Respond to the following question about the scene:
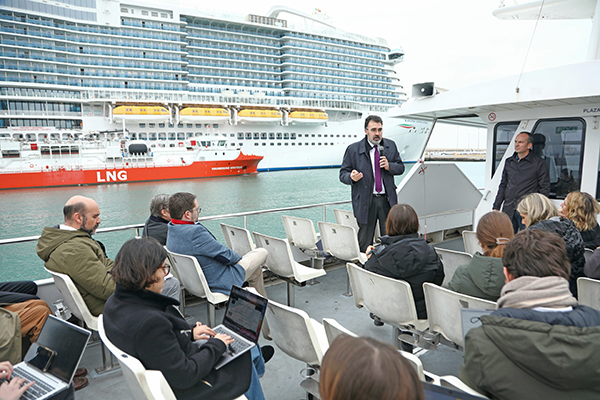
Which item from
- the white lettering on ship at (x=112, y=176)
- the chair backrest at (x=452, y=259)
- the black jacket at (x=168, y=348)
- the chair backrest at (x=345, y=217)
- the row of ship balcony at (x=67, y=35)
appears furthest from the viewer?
the row of ship balcony at (x=67, y=35)

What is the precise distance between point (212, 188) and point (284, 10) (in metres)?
34.2

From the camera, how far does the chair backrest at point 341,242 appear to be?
3439 millimetres

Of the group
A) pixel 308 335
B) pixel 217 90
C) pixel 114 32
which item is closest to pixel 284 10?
pixel 217 90

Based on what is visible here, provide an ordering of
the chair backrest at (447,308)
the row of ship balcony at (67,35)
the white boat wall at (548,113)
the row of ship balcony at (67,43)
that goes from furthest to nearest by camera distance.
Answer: the row of ship balcony at (67,35)
the row of ship balcony at (67,43)
the white boat wall at (548,113)
the chair backrest at (447,308)

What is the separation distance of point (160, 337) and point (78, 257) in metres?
1.19

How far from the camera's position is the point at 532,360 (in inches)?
40.2

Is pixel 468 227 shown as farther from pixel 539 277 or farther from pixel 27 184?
pixel 27 184

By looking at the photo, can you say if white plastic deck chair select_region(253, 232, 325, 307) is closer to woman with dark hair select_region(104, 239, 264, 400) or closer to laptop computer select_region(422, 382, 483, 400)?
woman with dark hair select_region(104, 239, 264, 400)

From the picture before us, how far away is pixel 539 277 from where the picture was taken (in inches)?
49.3

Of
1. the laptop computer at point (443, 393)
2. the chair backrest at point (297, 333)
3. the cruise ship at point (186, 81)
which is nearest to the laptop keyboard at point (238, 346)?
the chair backrest at point (297, 333)

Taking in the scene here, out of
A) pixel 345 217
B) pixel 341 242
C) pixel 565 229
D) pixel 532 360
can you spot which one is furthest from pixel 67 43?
pixel 532 360

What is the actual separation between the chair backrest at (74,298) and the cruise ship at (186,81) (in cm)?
2725

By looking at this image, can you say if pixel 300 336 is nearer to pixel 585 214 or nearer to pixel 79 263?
pixel 79 263

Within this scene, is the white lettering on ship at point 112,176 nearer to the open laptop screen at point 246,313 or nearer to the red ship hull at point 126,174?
the red ship hull at point 126,174
